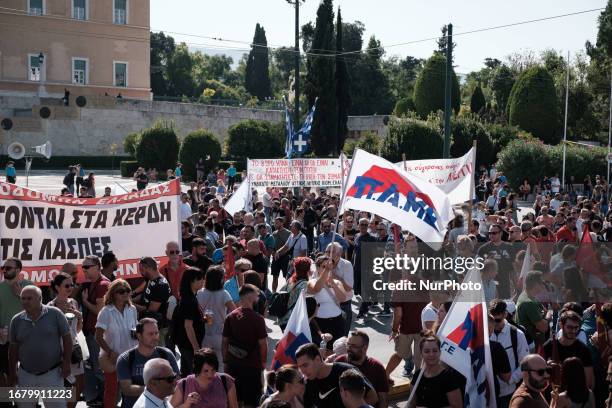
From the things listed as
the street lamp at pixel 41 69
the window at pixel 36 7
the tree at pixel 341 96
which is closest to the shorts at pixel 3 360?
the tree at pixel 341 96

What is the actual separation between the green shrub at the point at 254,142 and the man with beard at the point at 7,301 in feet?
131

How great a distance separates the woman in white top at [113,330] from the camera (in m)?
7.56

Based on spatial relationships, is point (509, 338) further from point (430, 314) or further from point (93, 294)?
point (93, 294)

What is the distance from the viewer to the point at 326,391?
6.04 meters

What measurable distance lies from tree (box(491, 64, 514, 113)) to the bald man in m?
61.4

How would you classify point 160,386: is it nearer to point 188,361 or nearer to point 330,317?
point 188,361

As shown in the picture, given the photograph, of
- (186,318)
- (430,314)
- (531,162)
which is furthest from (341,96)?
(186,318)

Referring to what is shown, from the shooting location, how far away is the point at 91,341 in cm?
862

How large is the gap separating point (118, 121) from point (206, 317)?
50.1m

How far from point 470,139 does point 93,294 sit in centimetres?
3521

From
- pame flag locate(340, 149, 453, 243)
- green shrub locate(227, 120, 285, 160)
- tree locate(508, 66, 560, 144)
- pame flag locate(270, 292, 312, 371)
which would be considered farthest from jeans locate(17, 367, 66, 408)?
tree locate(508, 66, 560, 144)

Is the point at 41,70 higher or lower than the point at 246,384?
higher

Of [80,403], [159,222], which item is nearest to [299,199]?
[159,222]

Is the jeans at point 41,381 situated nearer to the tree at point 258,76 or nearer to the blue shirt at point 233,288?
the blue shirt at point 233,288
